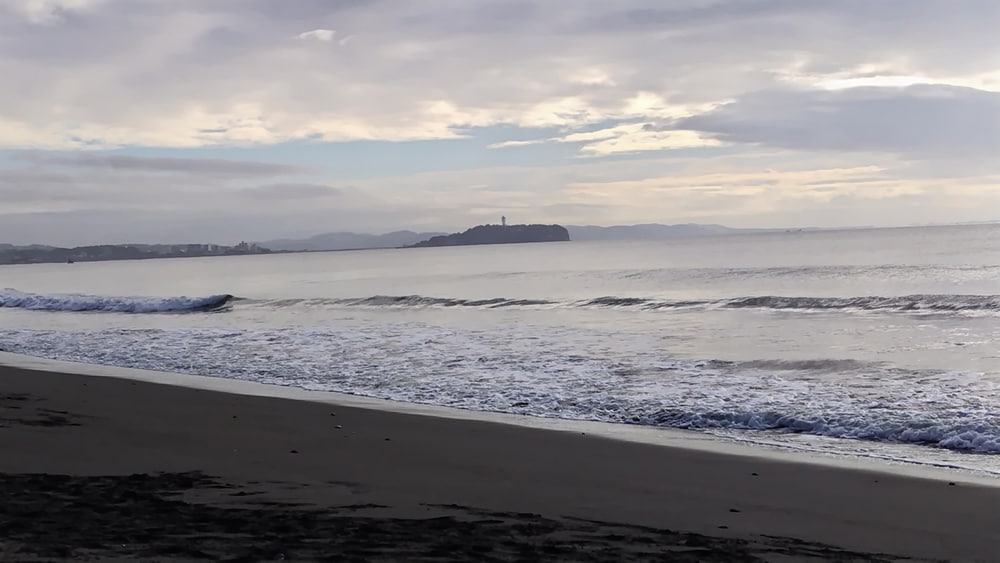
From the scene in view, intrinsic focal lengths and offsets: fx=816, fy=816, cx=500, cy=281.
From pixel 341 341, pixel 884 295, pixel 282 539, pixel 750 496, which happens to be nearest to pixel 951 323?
pixel 884 295

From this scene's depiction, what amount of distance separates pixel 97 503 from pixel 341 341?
14.2 metres

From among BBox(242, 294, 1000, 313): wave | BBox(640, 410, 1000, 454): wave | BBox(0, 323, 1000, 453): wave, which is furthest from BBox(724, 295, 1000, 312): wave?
BBox(640, 410, 1000, 454): wave

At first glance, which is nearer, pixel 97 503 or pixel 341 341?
pixel 97 503

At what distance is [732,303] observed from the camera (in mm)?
27688

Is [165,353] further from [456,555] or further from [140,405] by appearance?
[456,555]

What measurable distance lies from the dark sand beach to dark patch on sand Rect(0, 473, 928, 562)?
0.7 inches

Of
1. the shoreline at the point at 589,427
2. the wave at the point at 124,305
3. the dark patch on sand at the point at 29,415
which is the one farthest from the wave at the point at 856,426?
the wave at the point at 124,305

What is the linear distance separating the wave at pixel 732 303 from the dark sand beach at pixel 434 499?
1812 centimetres

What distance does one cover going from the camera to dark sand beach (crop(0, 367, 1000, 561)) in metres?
4.54

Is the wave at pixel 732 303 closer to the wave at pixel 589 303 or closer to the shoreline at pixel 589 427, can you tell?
the wave at pixel 589 303

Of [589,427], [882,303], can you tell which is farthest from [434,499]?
[882,303]

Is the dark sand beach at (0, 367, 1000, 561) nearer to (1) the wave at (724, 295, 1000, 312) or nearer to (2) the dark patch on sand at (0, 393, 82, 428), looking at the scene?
(2) the dark patch on sand at (0, 393, 82, 428)

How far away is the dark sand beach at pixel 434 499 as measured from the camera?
14.9 feet

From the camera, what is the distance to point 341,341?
1939 cm
